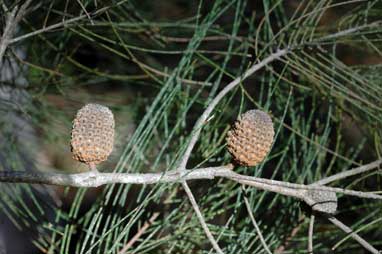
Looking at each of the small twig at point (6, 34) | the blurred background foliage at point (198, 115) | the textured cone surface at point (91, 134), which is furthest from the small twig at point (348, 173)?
the small twig at point (6, 34)

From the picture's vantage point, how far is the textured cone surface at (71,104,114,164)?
60 centimetres

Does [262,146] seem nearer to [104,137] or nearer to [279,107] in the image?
[104,137]

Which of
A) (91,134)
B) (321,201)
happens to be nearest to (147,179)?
(91,134)

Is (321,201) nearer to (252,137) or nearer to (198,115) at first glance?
(252,137)

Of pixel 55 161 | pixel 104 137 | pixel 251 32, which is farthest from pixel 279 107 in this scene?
pixel 55 161

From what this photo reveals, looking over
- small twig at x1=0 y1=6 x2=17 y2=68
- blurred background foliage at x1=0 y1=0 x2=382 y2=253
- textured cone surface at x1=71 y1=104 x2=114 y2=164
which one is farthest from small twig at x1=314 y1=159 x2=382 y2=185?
small twig at x1=0 y1=6 x2=17 y2=68

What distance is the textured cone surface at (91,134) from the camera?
599mm

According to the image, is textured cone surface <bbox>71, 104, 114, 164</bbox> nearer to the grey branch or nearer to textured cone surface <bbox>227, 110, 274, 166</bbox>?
the grey branch

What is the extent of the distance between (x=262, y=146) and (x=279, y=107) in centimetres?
29

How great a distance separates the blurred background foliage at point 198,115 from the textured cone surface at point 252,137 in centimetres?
3

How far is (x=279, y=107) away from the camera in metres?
0.89

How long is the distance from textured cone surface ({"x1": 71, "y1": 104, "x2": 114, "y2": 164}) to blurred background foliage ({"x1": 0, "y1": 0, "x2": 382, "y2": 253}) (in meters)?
0.07

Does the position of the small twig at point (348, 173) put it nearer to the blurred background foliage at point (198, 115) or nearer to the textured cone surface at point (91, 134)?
the blurred background foliage at point (198, 115)

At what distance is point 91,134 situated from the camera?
23.5 inches
